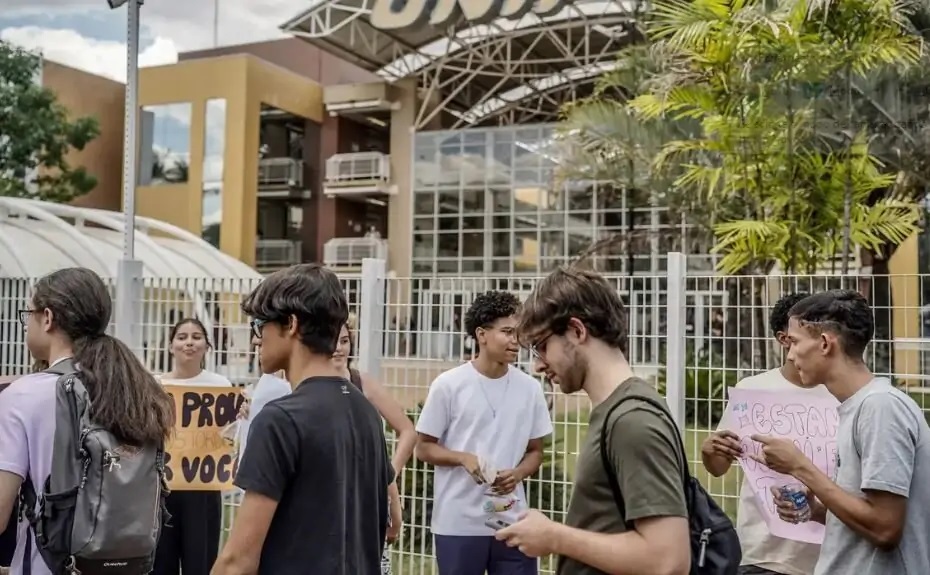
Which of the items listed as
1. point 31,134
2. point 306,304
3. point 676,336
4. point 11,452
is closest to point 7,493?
point 11,452

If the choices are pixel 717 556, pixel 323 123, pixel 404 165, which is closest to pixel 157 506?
pixel 717 556

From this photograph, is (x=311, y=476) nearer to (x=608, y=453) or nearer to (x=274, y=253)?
(x=608, y=453)

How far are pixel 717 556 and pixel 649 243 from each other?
1801 cm

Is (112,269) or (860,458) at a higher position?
(112,269)

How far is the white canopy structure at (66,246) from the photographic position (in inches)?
494

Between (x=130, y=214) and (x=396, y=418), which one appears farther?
(x=130, y=214)

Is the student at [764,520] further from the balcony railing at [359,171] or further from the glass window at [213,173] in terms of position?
the glass window at [213,173]

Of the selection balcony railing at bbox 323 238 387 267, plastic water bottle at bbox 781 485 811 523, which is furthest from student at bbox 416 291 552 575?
balcony railing at bbox 323 238 387 267

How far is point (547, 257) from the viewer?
25719 millimetres

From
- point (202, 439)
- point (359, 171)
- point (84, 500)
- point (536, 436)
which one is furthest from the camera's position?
point (359, 171)

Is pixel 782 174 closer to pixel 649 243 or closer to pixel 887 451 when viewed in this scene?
pixel 887 451

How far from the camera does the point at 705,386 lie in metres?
5.75

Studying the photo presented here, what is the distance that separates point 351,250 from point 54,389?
25.7m

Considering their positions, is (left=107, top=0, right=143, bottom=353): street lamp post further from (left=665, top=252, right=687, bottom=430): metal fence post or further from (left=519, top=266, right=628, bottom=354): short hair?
(left=519, top=266, right=628, bottom=354): short hair
